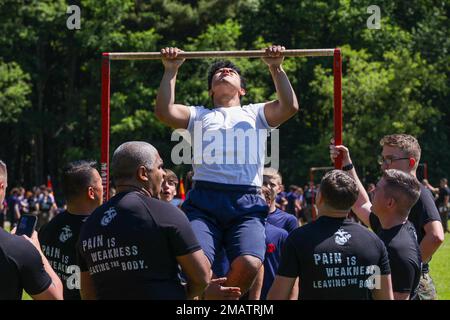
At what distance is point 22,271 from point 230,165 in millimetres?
2302

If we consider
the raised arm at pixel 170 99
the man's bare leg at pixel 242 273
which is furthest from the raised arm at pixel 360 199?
the raised arm at pixel 170 99

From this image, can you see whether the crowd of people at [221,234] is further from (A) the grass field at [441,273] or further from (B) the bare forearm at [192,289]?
(A) the grass field at [441,273]

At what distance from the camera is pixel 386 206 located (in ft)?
20.7

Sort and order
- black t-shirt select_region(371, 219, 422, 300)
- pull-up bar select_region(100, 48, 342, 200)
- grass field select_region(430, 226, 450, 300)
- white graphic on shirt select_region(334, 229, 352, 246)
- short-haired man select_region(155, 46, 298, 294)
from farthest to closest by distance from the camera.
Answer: grass field select_region(430, 226, 450, 300)
pull-up bar select_region(100, 48, 342, 200)
short-haired man select_region(155, 46, 298, 294)
black t-shirt select_region(371, 219, 422, 300)
white graphic on shirt select_region(334, 229, 352, 246)

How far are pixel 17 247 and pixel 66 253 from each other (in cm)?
133

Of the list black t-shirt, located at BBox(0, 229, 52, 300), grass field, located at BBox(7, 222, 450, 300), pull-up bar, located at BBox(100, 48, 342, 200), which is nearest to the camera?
black t-shirt, located at BBox(0, 229, 52, 300)

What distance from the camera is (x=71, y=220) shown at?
632cm

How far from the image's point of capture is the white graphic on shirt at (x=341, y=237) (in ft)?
17.7

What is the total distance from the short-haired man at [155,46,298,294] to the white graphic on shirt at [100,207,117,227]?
1.37 m

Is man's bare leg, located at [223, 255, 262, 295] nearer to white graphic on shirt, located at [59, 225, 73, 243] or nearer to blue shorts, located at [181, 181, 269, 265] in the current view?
blue shorts, located at [181, 181, 269, 265]

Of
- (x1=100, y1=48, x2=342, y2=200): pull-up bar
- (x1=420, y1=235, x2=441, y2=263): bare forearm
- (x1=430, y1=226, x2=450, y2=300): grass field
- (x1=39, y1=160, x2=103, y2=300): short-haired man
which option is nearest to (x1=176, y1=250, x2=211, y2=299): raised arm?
(x1=39, y1=160, x2=103, y2=300): short-haired man

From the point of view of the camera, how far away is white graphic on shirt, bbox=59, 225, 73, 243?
6250 millimetres

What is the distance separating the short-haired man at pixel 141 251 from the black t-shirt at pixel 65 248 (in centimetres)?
88
